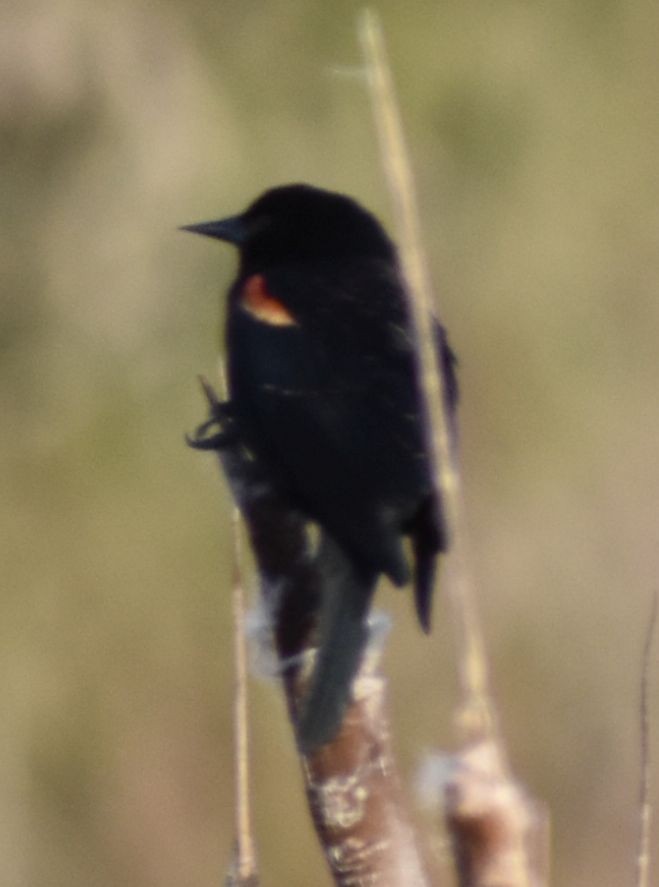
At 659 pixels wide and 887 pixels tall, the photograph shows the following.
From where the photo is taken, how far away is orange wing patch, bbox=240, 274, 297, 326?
2.65 m

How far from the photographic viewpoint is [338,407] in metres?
2.41

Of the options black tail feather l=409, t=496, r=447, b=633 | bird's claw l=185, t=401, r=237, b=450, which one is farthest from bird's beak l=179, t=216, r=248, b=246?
black tail feather l=409, t=496, r=447, b=633

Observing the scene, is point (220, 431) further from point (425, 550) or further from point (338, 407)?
point (425, 550)

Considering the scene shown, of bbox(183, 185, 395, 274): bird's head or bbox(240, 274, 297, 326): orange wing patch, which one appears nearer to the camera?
bbox(240, 274, 297, 326): orange wing patch

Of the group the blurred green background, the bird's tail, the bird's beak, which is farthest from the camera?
the blurred green background

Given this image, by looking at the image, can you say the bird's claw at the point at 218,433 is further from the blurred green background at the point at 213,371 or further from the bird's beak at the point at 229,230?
the blurred green background at the point at 213,371

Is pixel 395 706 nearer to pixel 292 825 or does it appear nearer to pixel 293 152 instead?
pixel 292 825

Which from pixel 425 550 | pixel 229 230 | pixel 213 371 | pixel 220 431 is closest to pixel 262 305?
pixel 220 431

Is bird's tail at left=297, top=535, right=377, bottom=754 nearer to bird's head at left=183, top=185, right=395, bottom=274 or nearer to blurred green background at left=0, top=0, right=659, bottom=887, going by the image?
bird's head at left=183, top=185, right=395, bottom=274

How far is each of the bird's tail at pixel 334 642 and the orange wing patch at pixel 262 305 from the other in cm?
52

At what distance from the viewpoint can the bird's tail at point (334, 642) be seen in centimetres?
174

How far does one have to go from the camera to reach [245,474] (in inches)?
90.9

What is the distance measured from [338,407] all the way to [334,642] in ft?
1.89

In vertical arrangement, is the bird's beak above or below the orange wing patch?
above
